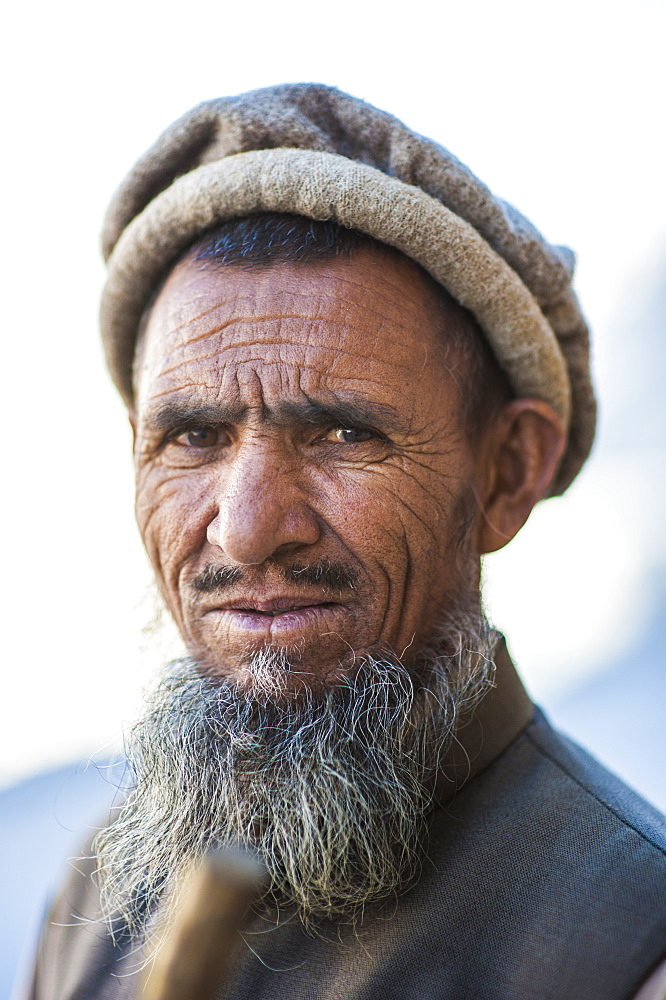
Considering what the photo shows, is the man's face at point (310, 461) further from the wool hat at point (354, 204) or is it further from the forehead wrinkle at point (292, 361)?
the wool hat at point (354, 204)

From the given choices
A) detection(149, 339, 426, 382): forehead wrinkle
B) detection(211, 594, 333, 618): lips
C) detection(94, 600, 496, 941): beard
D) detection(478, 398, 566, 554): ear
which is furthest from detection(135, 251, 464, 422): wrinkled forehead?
detection(94, 600, 496, 941): beard

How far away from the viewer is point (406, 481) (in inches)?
62.0

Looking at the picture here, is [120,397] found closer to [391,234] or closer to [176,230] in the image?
[176,230]

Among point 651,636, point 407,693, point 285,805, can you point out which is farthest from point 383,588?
point 651,636

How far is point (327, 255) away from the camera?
1579 mm

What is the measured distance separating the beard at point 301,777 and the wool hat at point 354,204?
78cm

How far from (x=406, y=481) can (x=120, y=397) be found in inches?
42.2

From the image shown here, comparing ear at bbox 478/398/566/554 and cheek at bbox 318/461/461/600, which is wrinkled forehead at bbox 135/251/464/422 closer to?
cheek at bbox 318/461/461/600

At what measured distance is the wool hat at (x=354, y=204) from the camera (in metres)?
1.58

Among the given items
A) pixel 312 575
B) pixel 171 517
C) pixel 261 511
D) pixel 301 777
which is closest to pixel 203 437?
pixel 171 517

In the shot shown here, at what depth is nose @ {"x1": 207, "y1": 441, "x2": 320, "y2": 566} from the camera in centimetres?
142

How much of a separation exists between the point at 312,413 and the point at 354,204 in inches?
18.4

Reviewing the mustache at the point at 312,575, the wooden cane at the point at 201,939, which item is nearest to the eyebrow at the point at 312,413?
the mustache at the point at 312,575

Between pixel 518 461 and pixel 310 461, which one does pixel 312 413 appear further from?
pixel 518 461
